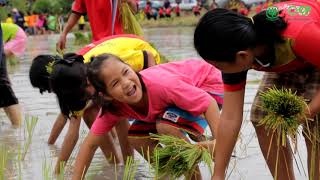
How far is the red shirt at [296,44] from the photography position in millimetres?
2443

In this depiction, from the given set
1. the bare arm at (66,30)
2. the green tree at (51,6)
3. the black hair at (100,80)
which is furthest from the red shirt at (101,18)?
the green tree at (51,6)

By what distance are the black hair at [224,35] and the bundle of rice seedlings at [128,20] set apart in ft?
7.73

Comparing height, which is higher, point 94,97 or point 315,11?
point 315,11

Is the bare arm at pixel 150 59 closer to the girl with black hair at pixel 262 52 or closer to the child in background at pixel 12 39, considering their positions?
the girl with black hair at pixel 262 52

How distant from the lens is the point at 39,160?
4203mm

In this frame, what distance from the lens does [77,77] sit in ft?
11.1

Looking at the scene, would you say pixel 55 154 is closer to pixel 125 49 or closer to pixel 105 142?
pixel 105 142

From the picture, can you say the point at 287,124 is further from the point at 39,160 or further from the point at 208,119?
the point at 39,160

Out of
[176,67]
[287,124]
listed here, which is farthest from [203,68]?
[287,124]

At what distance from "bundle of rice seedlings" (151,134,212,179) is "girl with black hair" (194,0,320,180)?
7.0 inches

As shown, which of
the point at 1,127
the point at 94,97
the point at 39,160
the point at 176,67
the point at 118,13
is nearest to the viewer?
the point at 94,97

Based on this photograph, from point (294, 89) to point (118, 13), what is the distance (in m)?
2.20

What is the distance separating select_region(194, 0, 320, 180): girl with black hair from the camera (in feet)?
7.86

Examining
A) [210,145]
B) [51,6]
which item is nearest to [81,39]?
[210,145]
